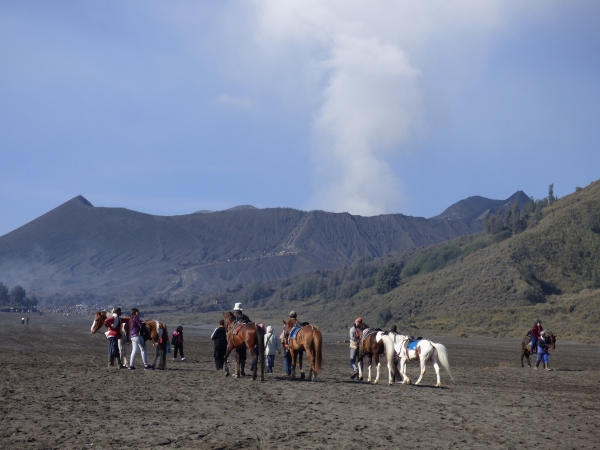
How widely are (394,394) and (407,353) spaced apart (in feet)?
7.62

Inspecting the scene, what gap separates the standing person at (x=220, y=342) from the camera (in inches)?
852

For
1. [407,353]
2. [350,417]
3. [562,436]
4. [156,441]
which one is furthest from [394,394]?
[156,441]

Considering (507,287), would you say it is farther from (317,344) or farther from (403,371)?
(317,344)

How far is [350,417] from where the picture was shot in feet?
43.1

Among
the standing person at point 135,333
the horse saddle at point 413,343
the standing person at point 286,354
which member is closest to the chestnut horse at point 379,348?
the horse saddle at point 413,343

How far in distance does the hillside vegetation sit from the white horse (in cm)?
4364

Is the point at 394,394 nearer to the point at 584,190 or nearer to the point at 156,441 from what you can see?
the point at 156,441

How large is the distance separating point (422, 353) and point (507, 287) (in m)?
63.6

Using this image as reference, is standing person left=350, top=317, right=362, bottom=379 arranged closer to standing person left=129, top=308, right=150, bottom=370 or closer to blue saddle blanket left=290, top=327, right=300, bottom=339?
blue saddle blanket left=290, top=327, right=300, bottom=339

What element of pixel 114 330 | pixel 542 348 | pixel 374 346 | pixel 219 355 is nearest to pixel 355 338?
pixel 374 346

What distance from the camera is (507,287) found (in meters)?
78.8

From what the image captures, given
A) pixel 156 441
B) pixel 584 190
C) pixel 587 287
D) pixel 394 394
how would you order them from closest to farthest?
pixel 156 441
pixel 394 394
pixel 587 287
pixel 584 190

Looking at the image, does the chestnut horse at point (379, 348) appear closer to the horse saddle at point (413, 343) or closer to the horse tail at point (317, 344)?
the horse saddle at point (413, 343)

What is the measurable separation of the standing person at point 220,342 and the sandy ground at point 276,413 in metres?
1.28
